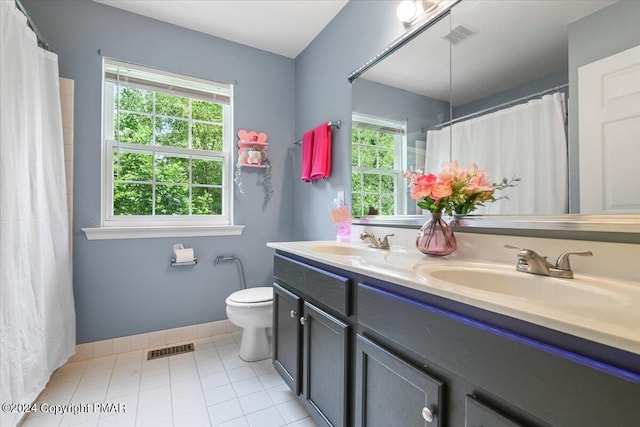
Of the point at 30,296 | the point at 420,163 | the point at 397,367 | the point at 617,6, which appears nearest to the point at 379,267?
the point at 397,367

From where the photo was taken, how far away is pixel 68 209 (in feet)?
6.25

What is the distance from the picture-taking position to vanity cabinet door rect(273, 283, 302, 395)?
1.41 metres

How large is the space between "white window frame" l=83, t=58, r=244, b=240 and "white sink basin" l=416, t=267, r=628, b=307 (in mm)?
1903

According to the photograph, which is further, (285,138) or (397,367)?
(285,138)

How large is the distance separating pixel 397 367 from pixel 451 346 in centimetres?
23

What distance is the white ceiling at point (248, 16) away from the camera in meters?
2.02

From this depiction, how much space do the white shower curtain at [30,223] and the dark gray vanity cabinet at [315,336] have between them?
1.23m

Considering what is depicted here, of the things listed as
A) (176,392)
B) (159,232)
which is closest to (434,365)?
(176,392)

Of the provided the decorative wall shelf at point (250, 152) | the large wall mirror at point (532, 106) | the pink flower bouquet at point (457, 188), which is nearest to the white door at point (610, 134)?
the large wall mirror at point (532, 106)

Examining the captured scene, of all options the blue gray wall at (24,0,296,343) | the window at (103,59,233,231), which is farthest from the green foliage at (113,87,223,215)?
the blue gray wall at (24,0,296,343)

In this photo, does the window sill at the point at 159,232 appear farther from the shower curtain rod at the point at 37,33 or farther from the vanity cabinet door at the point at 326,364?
the vanity cabinet door at the point at 326,364

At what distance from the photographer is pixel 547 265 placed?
2.79 ft

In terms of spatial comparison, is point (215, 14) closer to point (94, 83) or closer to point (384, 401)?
point (94, 83)

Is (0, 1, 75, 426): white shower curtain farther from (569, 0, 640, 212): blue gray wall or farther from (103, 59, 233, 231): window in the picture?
(569, 0, 640, 212): blue gray wall
